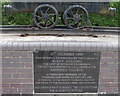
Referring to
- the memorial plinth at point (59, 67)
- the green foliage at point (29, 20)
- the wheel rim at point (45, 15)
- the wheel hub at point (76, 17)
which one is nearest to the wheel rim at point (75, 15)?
the wheel hub at point (76, 17)

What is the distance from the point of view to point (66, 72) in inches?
201

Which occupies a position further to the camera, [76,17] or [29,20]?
[29,20]

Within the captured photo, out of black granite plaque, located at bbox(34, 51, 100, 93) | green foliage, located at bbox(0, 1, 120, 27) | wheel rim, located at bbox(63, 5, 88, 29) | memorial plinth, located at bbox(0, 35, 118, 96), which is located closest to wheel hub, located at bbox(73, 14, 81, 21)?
wheel rim, located at bbox(63, 5, 88, 29)

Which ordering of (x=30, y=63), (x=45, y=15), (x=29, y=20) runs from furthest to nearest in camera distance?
(x=29, y=20) < (x=45, y=15) < (x=30, y=63)

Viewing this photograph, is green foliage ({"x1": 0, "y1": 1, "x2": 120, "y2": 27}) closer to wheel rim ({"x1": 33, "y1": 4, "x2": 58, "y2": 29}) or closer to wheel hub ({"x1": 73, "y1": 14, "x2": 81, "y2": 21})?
wheel rim ({"x1": 33, "y1": 4, "x2": 58, "y2": 29})

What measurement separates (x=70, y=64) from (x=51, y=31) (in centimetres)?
159

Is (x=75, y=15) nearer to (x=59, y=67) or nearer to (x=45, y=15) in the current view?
(x=45, y=15)

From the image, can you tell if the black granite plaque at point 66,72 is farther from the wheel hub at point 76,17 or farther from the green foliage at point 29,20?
the green foliage at point 29,20

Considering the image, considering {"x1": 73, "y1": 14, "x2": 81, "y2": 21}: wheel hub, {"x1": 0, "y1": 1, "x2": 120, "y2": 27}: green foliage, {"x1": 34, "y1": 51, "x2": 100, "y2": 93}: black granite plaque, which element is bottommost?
{"x1": 34, "y1": 51, "x2": 100, "y2": 93}: black granite plaque

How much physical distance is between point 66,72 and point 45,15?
1.63m

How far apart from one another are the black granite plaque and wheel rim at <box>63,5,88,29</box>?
53.3 inches

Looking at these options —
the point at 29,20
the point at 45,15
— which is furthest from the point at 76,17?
the point at 29,20

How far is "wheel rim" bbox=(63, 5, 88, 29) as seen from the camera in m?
6.08

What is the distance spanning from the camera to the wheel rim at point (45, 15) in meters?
6.04
